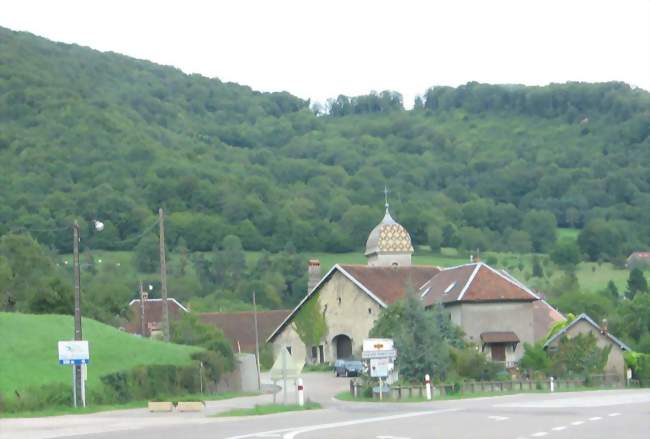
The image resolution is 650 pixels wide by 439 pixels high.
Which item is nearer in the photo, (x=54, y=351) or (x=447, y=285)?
(x=54, y=351)

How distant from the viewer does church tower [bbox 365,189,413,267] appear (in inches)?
3155

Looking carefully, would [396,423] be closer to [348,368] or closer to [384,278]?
[348,368]

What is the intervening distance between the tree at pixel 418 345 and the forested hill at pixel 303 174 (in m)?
87.1

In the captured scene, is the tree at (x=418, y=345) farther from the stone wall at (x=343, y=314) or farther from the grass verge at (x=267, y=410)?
the stone wall at (x=343, y=314)

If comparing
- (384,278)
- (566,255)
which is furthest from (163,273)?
(566,255)

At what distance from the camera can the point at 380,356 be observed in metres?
40.7

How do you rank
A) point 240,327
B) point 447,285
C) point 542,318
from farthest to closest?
point 240,327, point 542,318, point 447,285

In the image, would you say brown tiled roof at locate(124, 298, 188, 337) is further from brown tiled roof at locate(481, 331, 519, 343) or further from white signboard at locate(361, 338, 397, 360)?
white signboard at locate(361, 338, 397, 360)

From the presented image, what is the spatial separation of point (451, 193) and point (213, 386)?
127868 mm

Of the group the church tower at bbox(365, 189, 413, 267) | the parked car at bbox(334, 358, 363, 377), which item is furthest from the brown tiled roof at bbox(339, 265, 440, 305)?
the parked car at bbox(334, 358, 363, 377)

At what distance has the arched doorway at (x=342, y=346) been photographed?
2844 inches

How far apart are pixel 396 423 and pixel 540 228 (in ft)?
408

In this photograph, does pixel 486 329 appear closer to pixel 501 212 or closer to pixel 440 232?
pixel 440 232

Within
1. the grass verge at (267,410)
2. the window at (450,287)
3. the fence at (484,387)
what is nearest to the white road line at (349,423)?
the grass verge at (267,410)
